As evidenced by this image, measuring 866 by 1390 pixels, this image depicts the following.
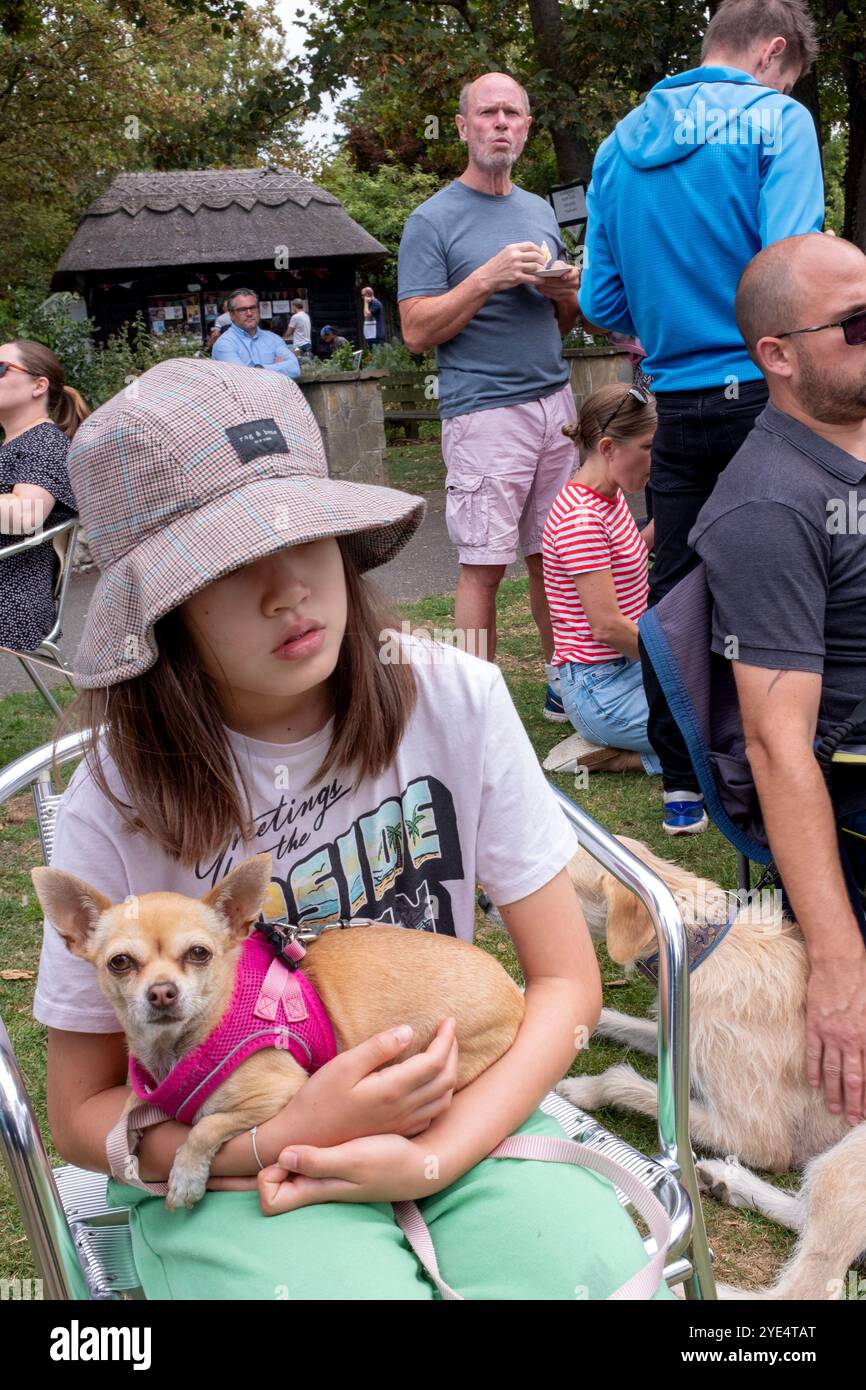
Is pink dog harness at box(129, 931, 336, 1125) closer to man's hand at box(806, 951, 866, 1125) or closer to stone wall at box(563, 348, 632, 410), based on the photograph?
man's hand at box(806, 951, 866, 1125)

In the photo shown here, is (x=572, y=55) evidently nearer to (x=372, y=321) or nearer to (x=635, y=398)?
(x=635, y=398)

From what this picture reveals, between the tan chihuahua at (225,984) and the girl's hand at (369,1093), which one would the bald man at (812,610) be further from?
the girl's hand at (369,1093)

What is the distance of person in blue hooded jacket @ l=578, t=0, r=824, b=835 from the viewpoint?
418 centimetres

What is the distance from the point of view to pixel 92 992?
172 centimetres

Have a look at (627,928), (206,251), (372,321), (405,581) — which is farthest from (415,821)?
(372,321)

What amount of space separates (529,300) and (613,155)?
4.38 feet

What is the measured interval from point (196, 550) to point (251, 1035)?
645 millimetres

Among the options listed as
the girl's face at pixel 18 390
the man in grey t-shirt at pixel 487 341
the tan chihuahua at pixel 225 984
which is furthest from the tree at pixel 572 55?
the tan chihuahua at pixel 225 984

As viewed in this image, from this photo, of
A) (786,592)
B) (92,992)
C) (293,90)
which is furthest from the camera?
(293,90)

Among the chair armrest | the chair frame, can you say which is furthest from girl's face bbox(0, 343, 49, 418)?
the chair frame

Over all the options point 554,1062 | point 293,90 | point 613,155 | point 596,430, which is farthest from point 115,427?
point 293,90

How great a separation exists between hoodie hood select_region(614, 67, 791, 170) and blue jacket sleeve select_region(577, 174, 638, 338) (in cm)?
34

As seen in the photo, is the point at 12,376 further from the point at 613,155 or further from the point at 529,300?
the point at 613,155
